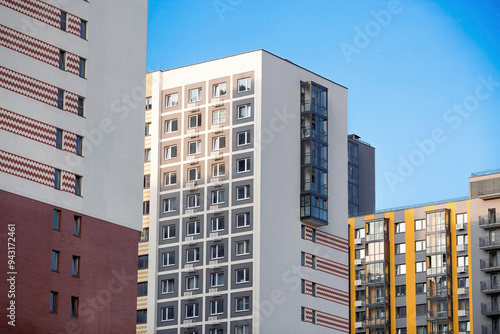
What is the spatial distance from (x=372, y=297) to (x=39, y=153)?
87750mm

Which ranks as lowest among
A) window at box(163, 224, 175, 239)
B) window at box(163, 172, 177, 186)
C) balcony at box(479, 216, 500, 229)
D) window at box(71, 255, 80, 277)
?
window at box(71, 255, 80, 277)

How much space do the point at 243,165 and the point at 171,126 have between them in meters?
11.3

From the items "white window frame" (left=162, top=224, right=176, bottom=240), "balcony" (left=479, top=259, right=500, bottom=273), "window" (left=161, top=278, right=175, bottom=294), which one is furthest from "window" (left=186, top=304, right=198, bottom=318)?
"balcony" (left=479, top=259, right=500, bottom=273)

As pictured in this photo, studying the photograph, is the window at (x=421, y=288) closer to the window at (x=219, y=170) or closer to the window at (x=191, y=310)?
the window at (x=219, y=170)

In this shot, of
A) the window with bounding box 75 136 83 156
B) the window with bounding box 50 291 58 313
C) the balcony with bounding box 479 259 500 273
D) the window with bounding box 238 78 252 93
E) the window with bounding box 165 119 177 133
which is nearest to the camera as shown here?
the window with bounding box 50 291 58 313

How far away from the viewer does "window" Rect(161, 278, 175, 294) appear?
128 meters

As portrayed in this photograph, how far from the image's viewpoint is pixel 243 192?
12606 cm

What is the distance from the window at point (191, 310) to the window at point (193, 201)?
11.4 metres

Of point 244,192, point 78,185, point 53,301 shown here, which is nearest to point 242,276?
point 244,192

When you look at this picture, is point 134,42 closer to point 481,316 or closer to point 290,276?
point 290,276

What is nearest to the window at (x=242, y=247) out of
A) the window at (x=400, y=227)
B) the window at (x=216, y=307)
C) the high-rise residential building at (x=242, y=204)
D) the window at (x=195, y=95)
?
the high-rise residential building at (x=242, y=204)

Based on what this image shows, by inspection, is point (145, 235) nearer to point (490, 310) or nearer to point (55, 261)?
point (55, 261)

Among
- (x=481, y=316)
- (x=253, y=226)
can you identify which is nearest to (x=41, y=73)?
(x=253, y=226)

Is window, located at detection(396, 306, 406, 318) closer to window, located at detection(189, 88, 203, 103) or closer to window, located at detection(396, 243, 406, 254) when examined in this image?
window, located at detection(396, 243, 406, 254)
